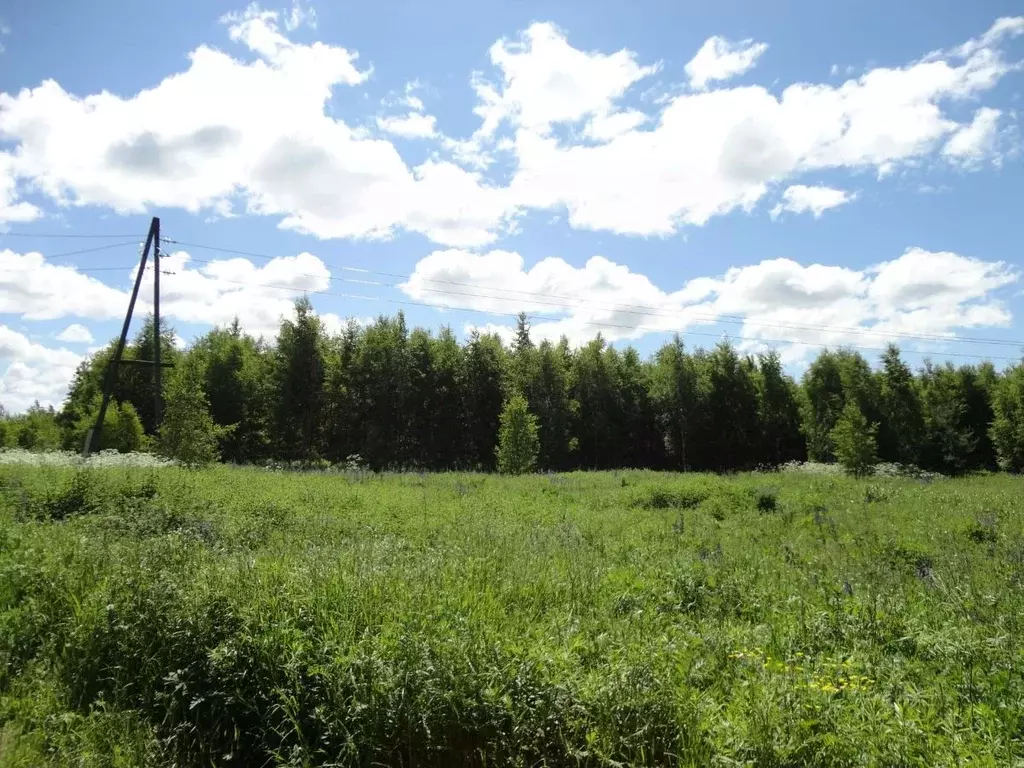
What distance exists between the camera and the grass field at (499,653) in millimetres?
3553

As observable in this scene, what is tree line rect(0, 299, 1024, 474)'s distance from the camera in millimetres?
40812

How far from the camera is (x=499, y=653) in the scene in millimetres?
4121

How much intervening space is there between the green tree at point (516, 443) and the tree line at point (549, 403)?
6.66m

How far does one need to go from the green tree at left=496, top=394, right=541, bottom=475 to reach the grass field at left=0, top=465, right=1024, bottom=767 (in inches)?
833

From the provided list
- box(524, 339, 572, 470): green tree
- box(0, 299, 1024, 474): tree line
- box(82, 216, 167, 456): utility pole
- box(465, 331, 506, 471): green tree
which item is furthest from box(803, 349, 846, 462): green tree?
box(82, 216, 167, 456): utility pole

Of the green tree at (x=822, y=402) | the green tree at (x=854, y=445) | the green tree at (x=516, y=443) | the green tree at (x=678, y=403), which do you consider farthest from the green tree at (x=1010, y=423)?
the green tree at (x=516, y=443)

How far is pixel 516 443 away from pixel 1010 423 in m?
35.8

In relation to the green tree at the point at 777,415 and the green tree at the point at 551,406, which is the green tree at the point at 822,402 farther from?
the green tree at the point at 551,406

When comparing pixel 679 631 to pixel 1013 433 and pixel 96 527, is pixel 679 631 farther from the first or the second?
pixel 1013 433

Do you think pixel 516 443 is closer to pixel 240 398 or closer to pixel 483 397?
pixel 483 397

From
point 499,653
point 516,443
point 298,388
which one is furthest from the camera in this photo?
point 298,388

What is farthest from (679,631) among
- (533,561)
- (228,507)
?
(228,507)

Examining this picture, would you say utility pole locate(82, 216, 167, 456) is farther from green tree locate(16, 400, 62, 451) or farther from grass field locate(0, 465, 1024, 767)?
green tree locate(16, 400, 62, 451)

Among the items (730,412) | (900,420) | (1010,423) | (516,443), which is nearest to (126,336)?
(516,443)
